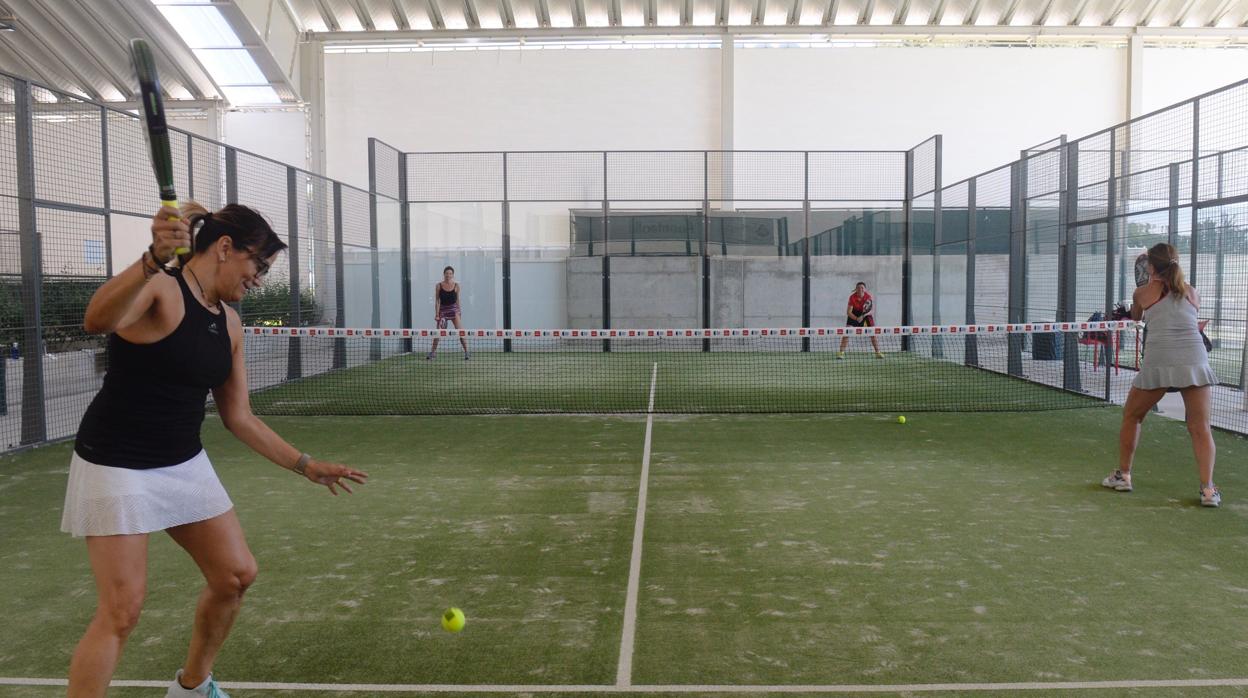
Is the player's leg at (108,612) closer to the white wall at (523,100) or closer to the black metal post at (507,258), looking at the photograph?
the black metal post at (507,258)

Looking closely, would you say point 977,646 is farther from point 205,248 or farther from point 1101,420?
point 1101,420

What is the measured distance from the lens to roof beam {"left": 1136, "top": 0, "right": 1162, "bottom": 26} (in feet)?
80.2

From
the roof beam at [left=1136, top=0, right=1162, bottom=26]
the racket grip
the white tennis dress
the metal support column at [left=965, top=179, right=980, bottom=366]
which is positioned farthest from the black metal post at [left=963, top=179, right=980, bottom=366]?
the racket grip

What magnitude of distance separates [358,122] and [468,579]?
73.6 feet

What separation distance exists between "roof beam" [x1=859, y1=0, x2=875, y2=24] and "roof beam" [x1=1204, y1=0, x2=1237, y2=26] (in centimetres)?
899

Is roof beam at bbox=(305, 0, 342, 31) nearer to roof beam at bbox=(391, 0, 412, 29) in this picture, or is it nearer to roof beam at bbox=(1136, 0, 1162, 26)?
roof beam at bbox=(391, 0, 412, 29)

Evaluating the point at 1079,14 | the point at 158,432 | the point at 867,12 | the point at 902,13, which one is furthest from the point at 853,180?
the point at 158,432

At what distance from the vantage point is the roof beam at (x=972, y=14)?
24344 millimetres

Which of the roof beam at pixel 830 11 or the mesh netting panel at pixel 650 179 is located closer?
the mesh netting panel at pixel 650 179

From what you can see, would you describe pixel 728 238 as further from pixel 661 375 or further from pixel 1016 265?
pixel 1016 265

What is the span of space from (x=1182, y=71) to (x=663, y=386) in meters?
20.1

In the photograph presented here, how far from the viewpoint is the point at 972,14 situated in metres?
24.5

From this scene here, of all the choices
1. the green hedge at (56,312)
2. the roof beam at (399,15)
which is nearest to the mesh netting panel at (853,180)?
the roof beam at (399,15)

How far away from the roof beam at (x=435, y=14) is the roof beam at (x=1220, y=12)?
20.2 meters
